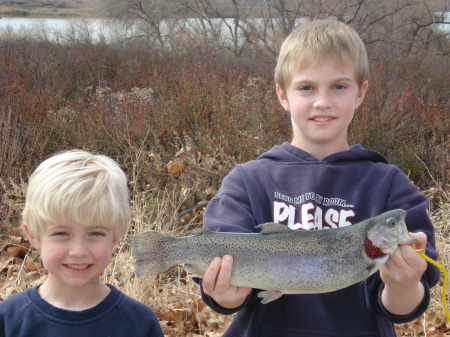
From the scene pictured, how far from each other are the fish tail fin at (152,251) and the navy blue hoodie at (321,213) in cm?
26

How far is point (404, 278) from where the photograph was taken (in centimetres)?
222

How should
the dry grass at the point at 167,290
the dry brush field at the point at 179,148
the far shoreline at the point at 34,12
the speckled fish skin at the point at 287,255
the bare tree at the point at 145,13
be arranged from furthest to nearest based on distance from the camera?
1. the far shoreline at the point at 34,12
2. the bare tree at the point at 145,13
3. the dry brush field at the point at 179,148
4. the dry grass at the point at 167,290
5. the speckled fish skin at the point at 287,255

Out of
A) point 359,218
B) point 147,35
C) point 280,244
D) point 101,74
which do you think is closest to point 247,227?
point 280,244

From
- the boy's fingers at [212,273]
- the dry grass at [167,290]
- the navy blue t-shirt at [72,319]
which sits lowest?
the dry grass at [167,290]

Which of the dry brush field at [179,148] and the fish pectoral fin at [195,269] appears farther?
the dry brush field at [179,148]

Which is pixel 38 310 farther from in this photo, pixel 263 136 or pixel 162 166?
pixel 263 136

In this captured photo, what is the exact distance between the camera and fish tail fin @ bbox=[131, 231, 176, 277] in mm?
2348

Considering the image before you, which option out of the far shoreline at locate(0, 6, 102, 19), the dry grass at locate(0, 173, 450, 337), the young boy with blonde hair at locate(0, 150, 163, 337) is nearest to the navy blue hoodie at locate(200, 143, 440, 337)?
the young boy with blonde hair at locate(0, 150, 163, 337)

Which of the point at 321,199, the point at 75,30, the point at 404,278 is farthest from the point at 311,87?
the point at 75,30

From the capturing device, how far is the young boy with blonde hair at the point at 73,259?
2262 millimetres

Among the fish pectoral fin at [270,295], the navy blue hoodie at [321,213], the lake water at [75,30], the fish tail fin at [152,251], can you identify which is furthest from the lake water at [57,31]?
the fish pectoral fin at [270,295]

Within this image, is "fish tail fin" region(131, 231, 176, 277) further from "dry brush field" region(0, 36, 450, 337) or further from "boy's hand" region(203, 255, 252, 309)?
"dry brush field" region(0, 36, 450, 337)

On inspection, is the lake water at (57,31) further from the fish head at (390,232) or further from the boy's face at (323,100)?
the fish head at (390,232)

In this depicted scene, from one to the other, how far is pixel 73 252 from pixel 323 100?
4.34ft
